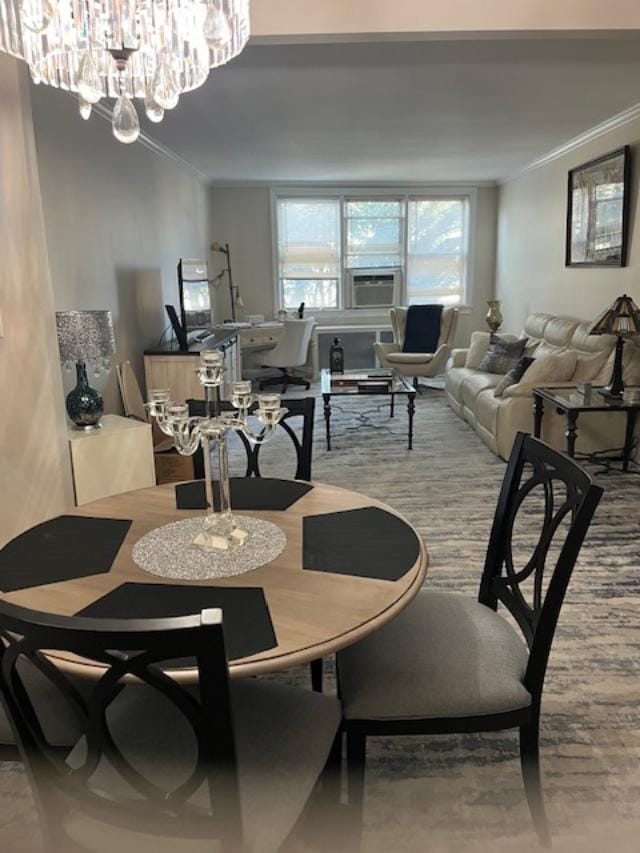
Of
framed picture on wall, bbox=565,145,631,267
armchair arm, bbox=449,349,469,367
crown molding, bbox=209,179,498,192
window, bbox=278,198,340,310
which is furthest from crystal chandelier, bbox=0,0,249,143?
window, bbox=278,198,340,310

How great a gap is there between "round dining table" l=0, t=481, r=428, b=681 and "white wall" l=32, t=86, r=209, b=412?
2.24m

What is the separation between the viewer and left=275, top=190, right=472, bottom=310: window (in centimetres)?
796

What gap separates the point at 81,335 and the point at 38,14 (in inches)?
63.1

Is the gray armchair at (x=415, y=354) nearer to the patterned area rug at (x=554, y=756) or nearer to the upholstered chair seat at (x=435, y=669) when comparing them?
the patterned area rug at (x=554, y=756)

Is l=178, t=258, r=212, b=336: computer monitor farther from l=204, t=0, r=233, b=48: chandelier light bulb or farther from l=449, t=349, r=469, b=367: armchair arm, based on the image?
l=204, t=0, r=233, b=48: chandelier light bulb

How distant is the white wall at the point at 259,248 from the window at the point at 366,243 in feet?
0.50

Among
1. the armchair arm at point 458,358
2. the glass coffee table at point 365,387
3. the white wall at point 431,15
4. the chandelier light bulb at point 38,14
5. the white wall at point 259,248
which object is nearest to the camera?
the chandelier light bulb at point 38,14

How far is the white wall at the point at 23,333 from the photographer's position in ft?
7.86

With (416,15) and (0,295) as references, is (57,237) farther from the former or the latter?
(416,15)

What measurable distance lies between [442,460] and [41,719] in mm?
3582

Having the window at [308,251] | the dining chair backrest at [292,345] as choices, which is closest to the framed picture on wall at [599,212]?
the dining chair backrest at [292,345]

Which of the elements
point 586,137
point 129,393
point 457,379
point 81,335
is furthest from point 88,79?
point 586,137

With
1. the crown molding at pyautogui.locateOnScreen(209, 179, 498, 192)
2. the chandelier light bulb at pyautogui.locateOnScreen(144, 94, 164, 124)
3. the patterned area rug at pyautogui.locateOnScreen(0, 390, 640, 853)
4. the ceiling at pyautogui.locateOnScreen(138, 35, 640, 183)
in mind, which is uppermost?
the crown molding at pyautogui.locateOnScreen(209, 179, 498, 192)

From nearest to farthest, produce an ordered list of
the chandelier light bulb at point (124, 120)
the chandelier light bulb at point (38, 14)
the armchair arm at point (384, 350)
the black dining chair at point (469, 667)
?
the black dining chair at point (469, 667) → the chandelier light bulb at point (38, 14) → the chandelier light bulb at point (124, 120) → the armchair arm at point (384, 350)
